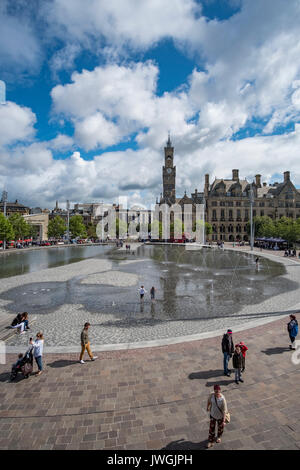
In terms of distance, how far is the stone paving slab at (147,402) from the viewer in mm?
5664

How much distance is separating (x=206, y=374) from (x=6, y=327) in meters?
10.4

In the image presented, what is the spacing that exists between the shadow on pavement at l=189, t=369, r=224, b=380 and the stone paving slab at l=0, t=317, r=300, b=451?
3cm

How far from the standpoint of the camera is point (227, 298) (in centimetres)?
1816

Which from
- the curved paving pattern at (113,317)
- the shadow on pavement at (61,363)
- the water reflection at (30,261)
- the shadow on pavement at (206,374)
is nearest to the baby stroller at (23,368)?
the shadow on pavement at (61,363)

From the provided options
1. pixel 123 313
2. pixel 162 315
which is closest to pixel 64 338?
pixel 123 313

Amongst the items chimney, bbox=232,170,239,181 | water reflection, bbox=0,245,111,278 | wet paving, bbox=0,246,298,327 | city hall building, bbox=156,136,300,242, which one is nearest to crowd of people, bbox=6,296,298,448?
wet paving, bbox=0,246,298,327

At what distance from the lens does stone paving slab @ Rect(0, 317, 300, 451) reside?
5664mm

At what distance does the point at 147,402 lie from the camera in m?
6.90

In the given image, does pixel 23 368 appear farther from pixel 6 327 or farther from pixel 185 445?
pixel 6 327

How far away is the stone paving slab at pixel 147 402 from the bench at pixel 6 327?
2.38m

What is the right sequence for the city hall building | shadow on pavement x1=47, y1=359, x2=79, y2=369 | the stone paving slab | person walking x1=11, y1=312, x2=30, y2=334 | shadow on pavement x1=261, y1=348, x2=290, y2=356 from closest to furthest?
the stone paving slab, shadow on pavement x1=47, y1=359, x2=79, y2=369, shadow on pavement x1=261, y1=348, x2=290, y2=356, person walking x1=11, y1=312, x2=30, y2=334, the city hall building

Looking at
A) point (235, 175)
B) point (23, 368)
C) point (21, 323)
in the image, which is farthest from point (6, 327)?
point (235, 175)

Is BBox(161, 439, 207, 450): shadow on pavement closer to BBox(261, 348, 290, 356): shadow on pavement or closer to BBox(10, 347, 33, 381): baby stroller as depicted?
BBox(10, 347, 33, 381): baby stroller

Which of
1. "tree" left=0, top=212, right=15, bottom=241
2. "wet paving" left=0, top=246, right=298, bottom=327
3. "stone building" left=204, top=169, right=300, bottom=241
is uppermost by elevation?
"stone building" left=204, top=169, right=300, bottom=241
